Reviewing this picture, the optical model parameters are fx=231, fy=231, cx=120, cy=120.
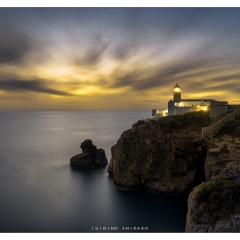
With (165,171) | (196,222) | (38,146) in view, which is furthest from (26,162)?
(196,222)

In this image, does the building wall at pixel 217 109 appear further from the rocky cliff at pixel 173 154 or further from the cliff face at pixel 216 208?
the cliff face at pixel 216 208

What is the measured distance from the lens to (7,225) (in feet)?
43.1

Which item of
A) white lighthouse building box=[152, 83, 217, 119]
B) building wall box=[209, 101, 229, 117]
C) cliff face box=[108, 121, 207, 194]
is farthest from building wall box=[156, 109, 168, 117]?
cliff face box=[108, 121, 207, 194]

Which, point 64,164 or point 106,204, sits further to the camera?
point 64,164

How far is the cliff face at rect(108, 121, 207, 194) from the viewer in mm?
18781

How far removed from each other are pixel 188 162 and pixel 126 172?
5366 millimetres

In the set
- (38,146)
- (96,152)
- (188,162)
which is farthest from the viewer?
(38,146)

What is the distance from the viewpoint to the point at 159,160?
63.8 feet

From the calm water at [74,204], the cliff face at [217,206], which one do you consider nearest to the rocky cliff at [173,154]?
the calm water at [74,204]

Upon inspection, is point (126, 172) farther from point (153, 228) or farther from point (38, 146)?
point (38, 146)

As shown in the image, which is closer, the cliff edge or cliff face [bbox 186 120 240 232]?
cliff face [bbox 186 120 240 232]

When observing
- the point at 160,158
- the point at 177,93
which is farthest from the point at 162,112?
the point at 160,158

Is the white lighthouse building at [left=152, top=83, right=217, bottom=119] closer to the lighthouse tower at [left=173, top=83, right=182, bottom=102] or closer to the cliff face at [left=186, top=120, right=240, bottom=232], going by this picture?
the lighthouse tower at [left=173, top=83, right=182, bottom=102]

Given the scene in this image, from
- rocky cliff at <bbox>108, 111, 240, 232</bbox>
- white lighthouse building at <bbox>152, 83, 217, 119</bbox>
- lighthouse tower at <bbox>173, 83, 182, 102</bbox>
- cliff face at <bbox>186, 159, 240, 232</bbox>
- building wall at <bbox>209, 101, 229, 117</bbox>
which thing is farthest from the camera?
lighthouse tower at <bbox>173, 83, 182, 102</bbox>
